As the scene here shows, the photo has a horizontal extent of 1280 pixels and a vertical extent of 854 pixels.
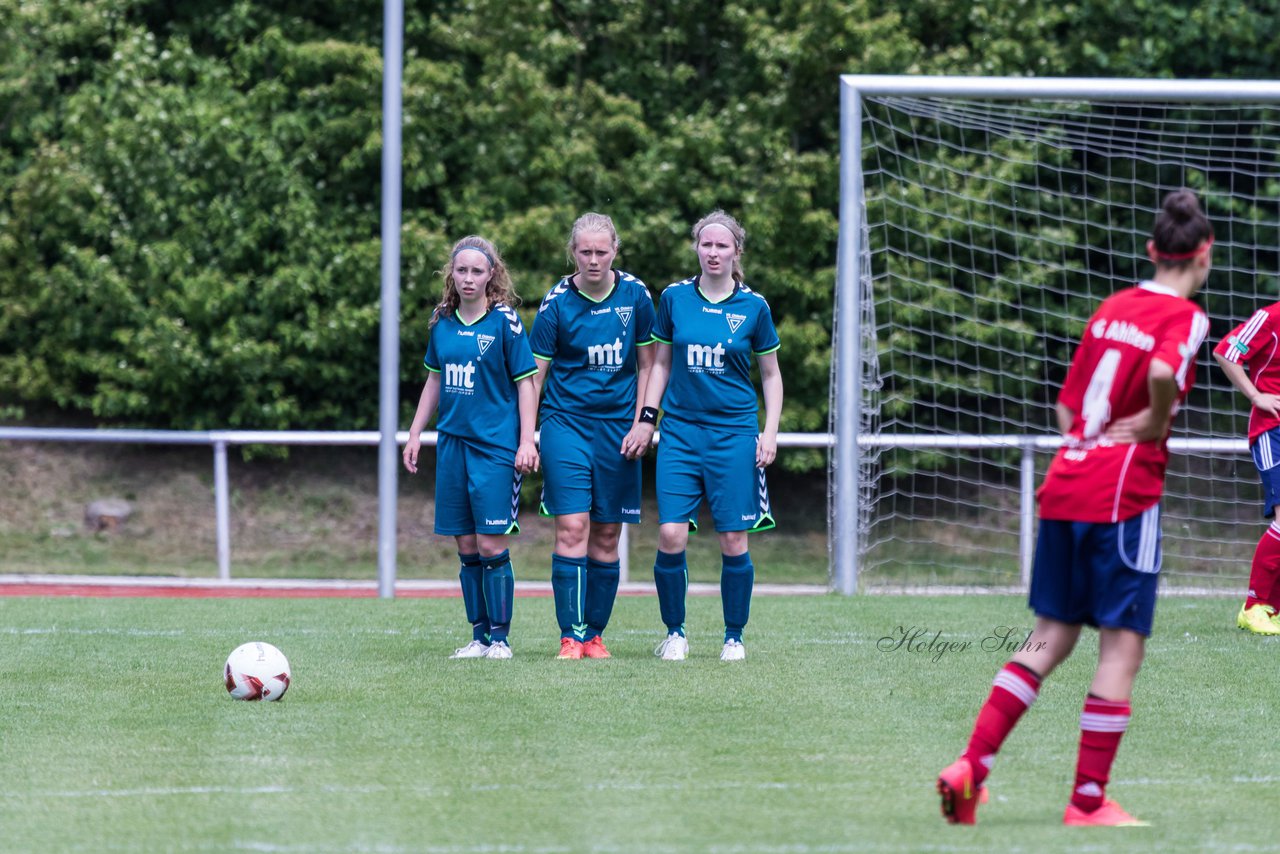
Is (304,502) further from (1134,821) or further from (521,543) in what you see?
(1134,821)

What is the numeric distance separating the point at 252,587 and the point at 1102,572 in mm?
9975

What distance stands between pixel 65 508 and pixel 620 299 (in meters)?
11.2

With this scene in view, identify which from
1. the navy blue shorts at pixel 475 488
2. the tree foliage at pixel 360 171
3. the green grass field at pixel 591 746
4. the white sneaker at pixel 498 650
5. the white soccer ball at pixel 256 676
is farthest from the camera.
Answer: the tree foliage at pixel 360 171

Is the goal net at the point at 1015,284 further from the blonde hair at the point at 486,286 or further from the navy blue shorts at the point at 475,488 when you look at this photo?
the navy blue shorts at the point at 475,488

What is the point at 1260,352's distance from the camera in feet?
28.0

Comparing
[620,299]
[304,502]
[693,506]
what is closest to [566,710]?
[693,506]

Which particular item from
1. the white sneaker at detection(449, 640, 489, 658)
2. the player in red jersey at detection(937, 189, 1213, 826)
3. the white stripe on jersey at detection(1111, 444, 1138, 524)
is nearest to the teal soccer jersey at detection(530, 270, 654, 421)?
the white sneaker at detection(449, 640, 489, 658)

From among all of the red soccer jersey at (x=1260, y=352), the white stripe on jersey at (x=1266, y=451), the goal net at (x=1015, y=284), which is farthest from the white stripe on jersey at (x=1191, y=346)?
the goal net at (x=1015, y=284)

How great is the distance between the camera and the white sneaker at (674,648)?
757cm

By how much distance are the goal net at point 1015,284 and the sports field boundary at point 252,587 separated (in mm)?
2200

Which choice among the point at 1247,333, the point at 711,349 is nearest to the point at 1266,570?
the point at 1247,333

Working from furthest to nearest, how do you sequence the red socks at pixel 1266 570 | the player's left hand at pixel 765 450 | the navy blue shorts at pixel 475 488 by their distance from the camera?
the red socks at pixel 1266 570
the navy blue shorts at pixel 475 488
the player's left hand at pixel 765 450

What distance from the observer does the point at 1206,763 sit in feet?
17.4

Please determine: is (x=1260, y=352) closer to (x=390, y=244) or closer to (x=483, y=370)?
(x=483, y=370)
